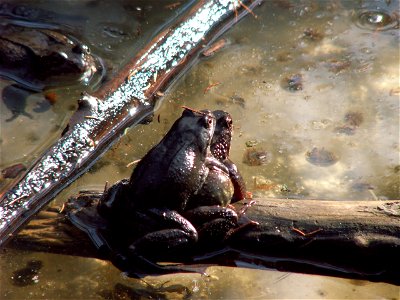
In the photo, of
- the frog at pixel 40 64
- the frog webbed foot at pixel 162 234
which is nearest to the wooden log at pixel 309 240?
the frog webbed foot at pixel 162 234

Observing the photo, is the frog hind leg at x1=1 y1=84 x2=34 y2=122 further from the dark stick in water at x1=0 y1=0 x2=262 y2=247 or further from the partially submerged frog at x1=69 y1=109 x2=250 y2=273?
the partially submerged frog at x1=69 y1=109 x2=250 y2=273

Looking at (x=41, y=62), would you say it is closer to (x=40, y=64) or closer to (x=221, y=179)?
(x=40, y=64)

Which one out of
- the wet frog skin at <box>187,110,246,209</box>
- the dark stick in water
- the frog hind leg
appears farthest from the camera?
the frog hind leg

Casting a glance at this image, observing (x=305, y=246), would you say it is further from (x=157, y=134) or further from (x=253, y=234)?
(x=157, y=134)

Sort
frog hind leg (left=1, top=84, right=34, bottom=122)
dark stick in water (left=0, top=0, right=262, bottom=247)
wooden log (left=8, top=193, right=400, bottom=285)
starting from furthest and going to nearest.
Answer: frog hind leg (left=1, top=84, right=34, bottom=122) < dark stick in water (left=0, top=0, right=262, bottom=247) < wooden log (left=8, top=193, right=400, bottom=285)

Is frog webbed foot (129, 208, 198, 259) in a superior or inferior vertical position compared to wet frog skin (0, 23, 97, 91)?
inferior

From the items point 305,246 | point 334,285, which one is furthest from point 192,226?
point 334,285

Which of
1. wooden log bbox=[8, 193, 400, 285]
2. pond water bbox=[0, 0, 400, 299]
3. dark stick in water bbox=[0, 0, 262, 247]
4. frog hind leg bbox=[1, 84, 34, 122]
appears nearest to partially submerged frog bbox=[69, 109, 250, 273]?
wooden log bbox=[8, 193, 400, 285]

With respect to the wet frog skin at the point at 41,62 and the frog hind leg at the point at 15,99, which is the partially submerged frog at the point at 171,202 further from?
the wet frog skin at the point at 41,62

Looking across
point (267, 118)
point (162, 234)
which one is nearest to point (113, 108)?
point (267, 118)
